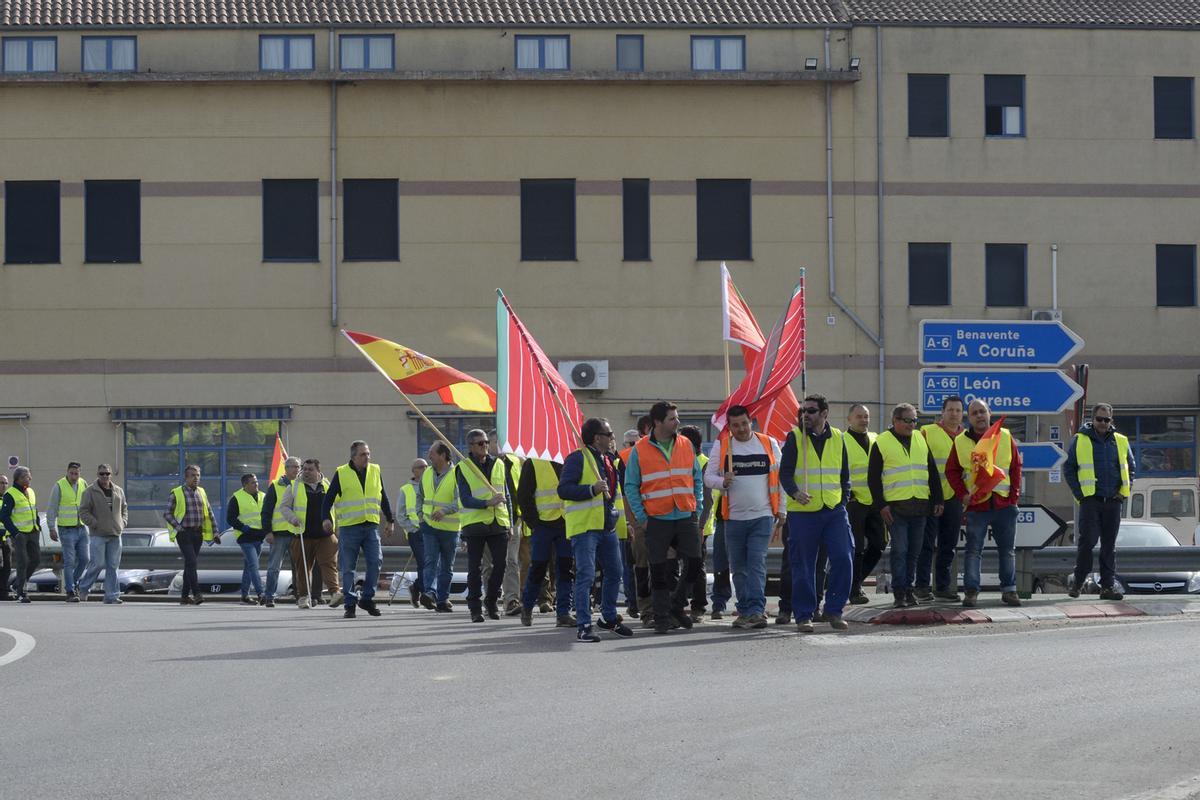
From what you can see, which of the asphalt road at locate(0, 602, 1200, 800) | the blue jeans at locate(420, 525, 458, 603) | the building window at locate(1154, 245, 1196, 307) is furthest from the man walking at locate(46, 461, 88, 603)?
the building window at locate(1154, 245, 1196, 307)

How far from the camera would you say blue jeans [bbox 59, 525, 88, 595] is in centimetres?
2266

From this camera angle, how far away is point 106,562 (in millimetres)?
22297

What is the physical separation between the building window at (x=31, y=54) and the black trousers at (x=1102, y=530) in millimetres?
24886

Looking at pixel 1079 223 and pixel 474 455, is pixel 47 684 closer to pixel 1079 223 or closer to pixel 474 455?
pixel 474 455

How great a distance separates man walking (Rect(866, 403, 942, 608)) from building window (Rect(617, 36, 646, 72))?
21.0 m

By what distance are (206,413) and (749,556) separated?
2213cm

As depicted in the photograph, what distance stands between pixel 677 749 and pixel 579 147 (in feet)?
89.7

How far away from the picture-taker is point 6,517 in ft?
74.2

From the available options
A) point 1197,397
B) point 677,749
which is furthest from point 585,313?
point 677,749

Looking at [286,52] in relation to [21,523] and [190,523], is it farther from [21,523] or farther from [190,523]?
[190,523]

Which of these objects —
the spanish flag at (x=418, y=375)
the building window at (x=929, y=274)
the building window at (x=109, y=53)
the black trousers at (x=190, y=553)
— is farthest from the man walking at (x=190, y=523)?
the building window at (x=929, y=274)

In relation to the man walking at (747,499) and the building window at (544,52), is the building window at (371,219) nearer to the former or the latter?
the building window at (544,52)

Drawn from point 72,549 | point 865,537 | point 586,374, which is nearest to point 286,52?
point 586,374

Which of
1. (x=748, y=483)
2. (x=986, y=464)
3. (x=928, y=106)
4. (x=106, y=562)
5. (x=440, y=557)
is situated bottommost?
(x=106, y=562)
